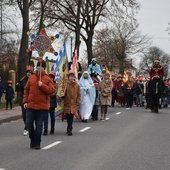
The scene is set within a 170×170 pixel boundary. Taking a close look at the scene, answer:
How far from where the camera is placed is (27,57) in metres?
28.3

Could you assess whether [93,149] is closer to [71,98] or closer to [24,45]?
[71,98]

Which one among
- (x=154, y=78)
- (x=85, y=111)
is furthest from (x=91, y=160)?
(x=154, y=78)

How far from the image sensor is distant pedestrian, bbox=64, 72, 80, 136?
1304 centimetres

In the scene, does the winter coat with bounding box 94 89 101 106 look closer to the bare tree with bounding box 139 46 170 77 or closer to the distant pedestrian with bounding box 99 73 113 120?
the distant pedestrian with bounding box 99 73 113 120

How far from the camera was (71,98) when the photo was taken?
520 inches

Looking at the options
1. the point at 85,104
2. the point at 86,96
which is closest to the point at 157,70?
the point at 86,96

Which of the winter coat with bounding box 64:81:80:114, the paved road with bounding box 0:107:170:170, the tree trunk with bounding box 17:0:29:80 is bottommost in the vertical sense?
the paved road with bounding box 0:107:170:170

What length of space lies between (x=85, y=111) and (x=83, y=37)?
89.8 ft

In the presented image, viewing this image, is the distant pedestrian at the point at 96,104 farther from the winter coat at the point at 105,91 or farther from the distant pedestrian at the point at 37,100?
the distant pedestrian at the point at 37,100

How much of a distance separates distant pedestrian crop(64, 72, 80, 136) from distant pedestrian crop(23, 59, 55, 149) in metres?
2.55

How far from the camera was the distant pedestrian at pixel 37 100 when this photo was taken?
34.0ft

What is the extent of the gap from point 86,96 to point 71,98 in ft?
14.6

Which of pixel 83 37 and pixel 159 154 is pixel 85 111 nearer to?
pixel 159 154

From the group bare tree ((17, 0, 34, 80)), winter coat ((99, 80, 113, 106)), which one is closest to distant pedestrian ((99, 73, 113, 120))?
winter coat ((99, 80, 113, 106))
